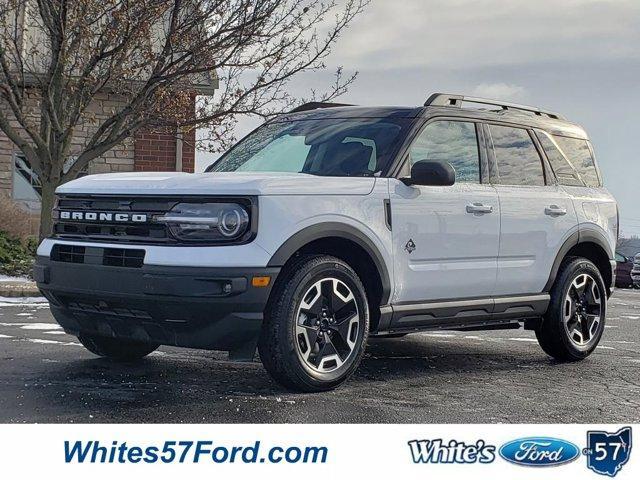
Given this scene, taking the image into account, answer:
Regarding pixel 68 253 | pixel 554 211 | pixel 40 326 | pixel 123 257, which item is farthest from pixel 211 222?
pixel 40 326

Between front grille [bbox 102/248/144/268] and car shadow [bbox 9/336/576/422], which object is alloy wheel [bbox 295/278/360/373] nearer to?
car shadow [bbox 9/336/576/422]

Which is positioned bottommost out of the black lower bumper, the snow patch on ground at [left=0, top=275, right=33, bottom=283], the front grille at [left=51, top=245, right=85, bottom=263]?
the snow patch on ground at [left=0, top=275, right=33, bottom=283]

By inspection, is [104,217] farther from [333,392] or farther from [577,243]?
[577,243]

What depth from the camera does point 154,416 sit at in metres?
4.80

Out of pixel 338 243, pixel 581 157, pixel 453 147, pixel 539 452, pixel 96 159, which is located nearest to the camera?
pixel 539 452

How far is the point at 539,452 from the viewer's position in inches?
166

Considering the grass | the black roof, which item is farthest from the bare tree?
the black roof

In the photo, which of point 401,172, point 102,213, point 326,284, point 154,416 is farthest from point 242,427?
point 401,172

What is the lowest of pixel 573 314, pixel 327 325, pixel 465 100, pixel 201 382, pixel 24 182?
pixel 201 382

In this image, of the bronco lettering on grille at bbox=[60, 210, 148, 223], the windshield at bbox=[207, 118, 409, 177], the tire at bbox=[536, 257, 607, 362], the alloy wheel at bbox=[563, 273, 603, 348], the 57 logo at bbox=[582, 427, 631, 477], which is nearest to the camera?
the 57 logo at bbox=[582, 427, 631, 477]

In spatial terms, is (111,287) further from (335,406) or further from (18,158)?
(18,158)

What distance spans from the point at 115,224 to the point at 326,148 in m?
1.65

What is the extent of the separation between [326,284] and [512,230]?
1917 mm

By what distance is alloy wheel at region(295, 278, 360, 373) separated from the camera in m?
5.36
